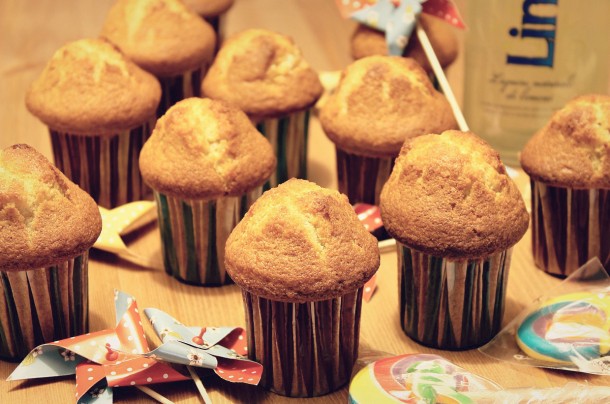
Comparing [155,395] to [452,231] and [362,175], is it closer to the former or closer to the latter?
[452,231]

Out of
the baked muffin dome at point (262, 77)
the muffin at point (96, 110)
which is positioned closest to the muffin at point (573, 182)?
the baked muffin dome at point (262, 77)

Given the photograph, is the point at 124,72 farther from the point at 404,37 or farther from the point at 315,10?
the point at 315,10

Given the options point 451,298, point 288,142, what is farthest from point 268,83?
point 451,298

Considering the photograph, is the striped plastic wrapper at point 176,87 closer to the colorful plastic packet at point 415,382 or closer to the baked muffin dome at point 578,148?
the baked muffin dome at point 578,148

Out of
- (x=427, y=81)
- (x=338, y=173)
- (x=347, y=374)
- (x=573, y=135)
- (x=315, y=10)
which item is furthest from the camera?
(x=315, y=10)

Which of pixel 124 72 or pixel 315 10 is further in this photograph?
pixel 315 10

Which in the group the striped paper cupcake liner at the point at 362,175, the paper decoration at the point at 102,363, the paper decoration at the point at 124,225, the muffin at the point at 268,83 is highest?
the muffin at the point at 268,83

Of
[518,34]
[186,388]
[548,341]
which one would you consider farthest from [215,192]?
[518,34]

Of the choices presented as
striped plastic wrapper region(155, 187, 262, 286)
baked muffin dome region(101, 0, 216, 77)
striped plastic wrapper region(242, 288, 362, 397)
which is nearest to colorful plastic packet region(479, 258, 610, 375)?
striped plastic wrapper region(242, 288, 362, 397)
